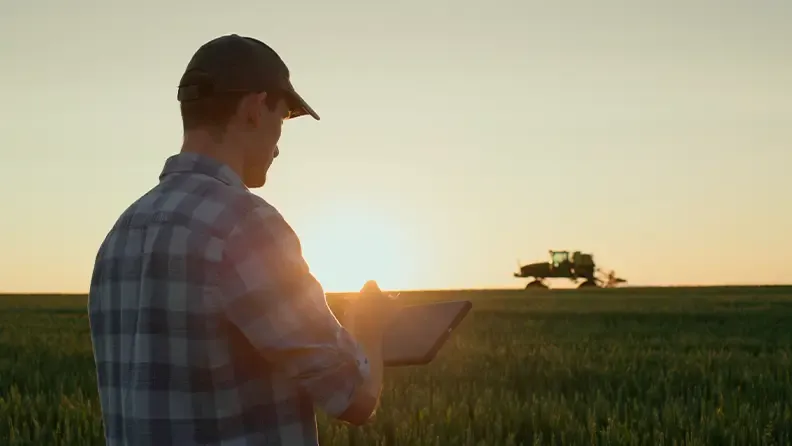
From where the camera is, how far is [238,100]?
102 inches

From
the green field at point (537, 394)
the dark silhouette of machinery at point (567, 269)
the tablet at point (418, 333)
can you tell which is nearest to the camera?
the tablet at point (418, 333)

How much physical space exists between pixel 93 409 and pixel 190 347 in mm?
5895

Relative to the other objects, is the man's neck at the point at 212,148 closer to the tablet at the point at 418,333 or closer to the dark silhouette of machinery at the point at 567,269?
the tablet at the point at 418,333

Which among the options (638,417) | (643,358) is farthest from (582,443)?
(643,358)

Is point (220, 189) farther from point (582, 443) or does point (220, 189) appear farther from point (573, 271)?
point (573, 271)

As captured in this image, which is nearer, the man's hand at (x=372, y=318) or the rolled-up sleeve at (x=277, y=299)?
the rolled-up sleeve at (x=277, y=299)

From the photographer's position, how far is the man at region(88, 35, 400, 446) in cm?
239

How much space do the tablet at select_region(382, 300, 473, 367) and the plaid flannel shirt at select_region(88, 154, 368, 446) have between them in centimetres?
16

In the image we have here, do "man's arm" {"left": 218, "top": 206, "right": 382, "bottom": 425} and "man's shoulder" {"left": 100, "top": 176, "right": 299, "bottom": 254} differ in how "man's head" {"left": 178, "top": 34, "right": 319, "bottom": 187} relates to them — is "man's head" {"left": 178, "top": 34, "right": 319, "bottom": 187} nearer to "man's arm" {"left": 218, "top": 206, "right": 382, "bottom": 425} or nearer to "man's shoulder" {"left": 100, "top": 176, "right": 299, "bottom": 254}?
"man's shoulder" {"left": 100, "top": 176, "right": 299, "bottom": 254}

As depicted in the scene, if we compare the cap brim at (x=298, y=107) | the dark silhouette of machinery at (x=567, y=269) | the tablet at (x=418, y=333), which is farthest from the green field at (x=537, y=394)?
the dark silhouette of machinery at (x=567, y=269)

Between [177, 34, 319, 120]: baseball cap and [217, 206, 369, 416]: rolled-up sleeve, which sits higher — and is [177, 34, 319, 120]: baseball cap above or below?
above

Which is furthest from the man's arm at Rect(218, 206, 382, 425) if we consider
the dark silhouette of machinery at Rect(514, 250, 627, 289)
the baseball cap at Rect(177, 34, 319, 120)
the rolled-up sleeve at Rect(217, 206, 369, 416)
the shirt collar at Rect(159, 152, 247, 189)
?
the dark silhouette of machinery at Rect(514, 250, 627, 289)

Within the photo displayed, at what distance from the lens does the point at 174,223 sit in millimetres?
2432

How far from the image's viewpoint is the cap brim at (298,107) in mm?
2658
